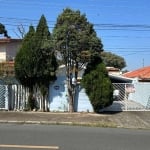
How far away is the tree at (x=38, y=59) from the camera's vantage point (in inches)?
862

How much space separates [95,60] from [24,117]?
496 cm

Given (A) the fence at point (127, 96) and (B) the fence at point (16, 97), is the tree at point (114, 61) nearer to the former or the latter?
(A) the fence at point (127, 96)

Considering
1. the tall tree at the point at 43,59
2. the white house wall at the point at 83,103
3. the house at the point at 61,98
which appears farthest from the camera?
the house at the point at 61,98

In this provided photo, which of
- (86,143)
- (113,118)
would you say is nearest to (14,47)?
(113,118)

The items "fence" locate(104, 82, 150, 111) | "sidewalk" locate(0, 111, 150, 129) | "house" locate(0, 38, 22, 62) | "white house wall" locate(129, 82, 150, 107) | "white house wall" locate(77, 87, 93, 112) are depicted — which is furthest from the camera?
"house" locate(0, 38, 22, 62)

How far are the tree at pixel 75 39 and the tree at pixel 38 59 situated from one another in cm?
67

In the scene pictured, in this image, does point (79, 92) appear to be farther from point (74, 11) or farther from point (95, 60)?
point (74, 11)

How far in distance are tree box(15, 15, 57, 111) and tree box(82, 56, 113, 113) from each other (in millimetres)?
1935

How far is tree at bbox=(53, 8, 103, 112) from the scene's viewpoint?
21125mm

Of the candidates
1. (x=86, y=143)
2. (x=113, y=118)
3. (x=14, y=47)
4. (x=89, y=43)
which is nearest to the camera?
(x=86, y=143)

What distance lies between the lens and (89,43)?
2128 centimetres

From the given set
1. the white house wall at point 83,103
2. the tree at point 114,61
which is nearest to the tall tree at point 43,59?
the white house wall at point 83,103

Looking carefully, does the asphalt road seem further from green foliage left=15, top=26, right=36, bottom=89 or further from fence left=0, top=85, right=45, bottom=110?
fence left=0, top=85, right=45, bottom=110

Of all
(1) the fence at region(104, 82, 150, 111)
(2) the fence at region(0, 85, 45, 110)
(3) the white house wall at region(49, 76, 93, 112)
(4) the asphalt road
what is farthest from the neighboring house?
(4) the asphalt road
